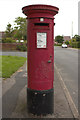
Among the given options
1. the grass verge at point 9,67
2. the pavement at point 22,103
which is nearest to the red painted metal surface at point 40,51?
the pavement at point 22,103

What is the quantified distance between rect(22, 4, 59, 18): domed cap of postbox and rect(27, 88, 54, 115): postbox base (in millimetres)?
1719

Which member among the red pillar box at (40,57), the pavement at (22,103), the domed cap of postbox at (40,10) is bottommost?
the pavement at (22,103)

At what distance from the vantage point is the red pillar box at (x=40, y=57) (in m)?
3.55

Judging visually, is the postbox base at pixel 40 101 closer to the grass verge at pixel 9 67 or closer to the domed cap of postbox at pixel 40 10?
the domed cap of postbox at pixel 40 10

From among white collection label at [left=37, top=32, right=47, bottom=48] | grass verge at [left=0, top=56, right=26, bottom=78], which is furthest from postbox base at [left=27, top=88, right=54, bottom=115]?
grass verge at [left=0, top=56, right=26, bottom=78]

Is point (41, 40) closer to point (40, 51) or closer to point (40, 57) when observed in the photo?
point (40, 51)

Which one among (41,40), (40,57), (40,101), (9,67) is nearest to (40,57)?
(40,57)

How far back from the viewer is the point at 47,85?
3.71 metres

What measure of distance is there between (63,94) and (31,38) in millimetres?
2516

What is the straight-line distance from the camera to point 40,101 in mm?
3633

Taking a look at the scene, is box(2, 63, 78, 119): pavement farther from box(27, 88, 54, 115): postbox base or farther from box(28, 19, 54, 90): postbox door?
box(28, 19, 54, 90): postbox door

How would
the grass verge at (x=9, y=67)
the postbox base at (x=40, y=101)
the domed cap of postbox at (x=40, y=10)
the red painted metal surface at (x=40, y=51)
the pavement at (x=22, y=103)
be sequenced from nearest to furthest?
the domed cap of postbox at (x=40, y=10), the red painted metal surface at (x=40, y=51), the postbox base at (x=40, y=101), the pavement at (x=22, y=103), the grass verge at (x=9, y=67)

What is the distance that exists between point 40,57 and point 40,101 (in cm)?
100

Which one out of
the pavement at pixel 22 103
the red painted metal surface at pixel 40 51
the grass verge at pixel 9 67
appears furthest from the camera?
the grass verge at pixel 9 67
